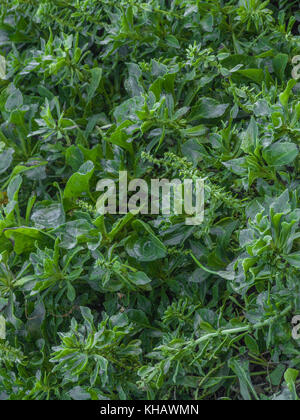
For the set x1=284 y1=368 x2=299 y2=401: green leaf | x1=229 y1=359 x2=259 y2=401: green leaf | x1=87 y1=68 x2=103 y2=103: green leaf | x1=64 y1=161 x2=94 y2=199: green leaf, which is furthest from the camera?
x1=87 y1=68 x2=103 y2=103: green leaf

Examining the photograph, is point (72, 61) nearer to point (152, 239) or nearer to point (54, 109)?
point (54, 109)

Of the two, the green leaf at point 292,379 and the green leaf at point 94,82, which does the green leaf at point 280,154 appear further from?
the green leaf at point 94,82

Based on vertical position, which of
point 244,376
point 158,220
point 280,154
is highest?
point 280,154

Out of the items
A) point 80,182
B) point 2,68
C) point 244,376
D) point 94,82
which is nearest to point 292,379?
point 244,376

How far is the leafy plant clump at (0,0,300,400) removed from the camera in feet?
3.68

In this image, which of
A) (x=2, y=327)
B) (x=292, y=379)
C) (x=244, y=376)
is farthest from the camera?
(x=2, y=327)

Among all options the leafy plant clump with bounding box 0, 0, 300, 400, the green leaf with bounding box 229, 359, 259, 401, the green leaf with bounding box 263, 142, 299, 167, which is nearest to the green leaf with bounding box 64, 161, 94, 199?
the leafy plant clump with bounding box 0, 0, 300, 400

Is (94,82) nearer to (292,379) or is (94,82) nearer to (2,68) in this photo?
(2,68)

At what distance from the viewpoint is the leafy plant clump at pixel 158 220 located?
44.1 inches

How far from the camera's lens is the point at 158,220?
1229mm

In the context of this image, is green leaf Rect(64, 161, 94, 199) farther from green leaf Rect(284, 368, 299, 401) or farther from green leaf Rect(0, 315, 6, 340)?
green leaf Rect(284, 368, 299, 401)

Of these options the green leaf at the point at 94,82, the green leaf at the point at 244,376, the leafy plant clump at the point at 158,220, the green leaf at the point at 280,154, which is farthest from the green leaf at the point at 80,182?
the green leaf at the point at 244,376
